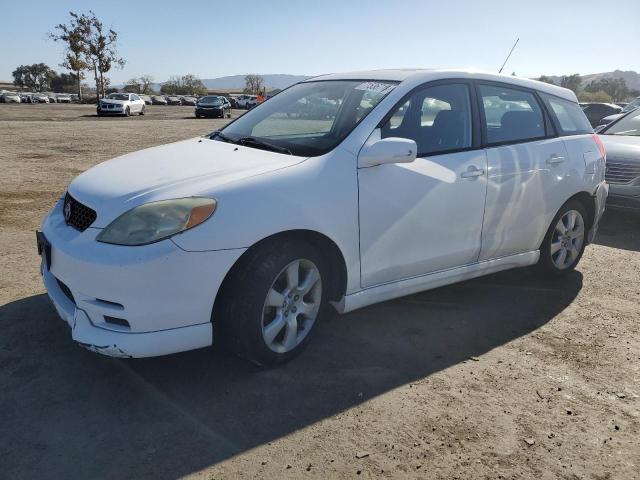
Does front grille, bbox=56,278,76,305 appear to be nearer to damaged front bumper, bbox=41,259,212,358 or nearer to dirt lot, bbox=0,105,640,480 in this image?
damaged front bumper, bbox=41,259,212,358

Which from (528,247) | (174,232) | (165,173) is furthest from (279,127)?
(528,247)

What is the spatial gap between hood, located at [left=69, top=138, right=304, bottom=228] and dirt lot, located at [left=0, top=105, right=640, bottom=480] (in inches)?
37.8

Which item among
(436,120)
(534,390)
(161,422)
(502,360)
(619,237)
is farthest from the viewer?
(619,237)

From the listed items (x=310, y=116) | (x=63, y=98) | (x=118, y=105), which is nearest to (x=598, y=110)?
(x=310, y=116)

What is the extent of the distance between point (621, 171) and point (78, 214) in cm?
660

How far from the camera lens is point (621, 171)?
23.0 feet

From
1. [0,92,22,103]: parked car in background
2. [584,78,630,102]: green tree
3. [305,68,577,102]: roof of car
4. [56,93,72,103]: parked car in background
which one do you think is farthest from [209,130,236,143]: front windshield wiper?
[584,78,630,102]: green tree

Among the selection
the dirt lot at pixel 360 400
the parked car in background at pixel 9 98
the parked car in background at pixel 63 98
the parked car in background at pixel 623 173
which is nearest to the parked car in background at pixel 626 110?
the parked car in background at pixel 623 173

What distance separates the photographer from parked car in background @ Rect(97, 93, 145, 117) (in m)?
33.2

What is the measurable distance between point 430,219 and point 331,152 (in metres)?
0.84

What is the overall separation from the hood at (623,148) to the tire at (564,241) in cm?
283

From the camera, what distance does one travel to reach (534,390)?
10.2 feet

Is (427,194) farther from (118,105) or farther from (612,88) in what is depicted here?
(612,88)

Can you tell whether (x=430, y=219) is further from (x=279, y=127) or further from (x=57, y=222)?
(x=57, y=222)
